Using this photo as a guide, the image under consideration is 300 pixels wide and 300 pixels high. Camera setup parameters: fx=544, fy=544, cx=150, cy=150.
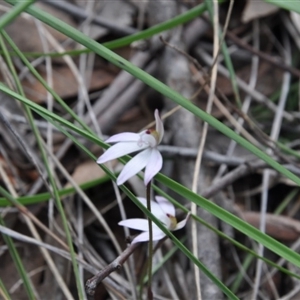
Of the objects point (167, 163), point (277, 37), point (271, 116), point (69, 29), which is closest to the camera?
point (69, 29)

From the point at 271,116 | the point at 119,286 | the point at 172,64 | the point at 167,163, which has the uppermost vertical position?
the point at 172,64

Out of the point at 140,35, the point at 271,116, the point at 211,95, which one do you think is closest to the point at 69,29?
the point at 140,35

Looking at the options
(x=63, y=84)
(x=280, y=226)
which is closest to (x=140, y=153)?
(x=280, y=226)

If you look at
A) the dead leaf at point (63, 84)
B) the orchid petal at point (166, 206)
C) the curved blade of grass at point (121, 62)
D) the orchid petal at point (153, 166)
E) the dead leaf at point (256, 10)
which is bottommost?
the orchid petal at point (166, 206)

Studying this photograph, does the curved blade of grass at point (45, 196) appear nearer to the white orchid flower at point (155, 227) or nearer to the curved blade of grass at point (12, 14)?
the white orchid flower at point (155, 227)

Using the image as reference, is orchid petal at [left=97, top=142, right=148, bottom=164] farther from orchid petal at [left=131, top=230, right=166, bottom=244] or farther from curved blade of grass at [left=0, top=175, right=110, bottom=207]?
curved blade of grass at [left=0, top=175, right=110, bottom=207]

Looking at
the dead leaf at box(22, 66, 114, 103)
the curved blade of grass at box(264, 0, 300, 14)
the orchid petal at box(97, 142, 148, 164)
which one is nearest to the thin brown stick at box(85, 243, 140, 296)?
the orchid petal at box(97, 142, 148, 164)

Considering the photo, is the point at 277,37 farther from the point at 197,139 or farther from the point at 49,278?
the point at 49,278

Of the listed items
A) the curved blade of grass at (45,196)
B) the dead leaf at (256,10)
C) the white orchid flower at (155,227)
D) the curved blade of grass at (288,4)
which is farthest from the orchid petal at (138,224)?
the dead leaf at (256,10)
